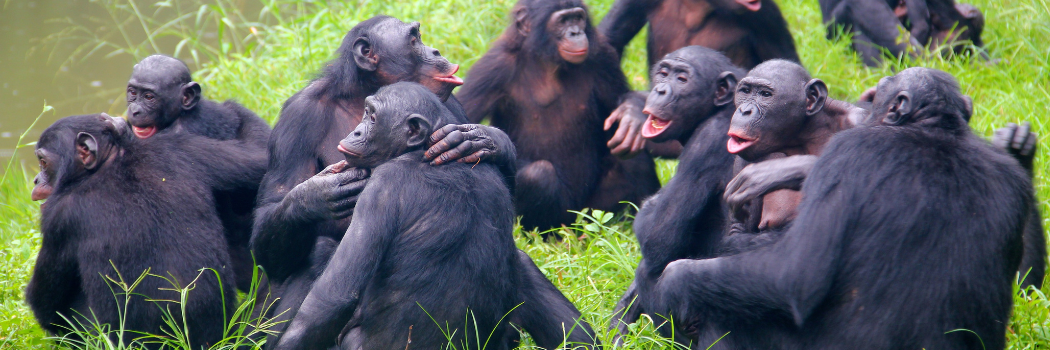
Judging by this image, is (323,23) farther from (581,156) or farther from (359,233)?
(359,233)

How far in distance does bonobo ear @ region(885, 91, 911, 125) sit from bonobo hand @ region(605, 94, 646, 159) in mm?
1948

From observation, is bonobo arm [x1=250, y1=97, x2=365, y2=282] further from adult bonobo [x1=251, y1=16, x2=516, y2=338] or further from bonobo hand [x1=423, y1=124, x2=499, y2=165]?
bonobo hand [x1=423, y1=124, x2=499, y2=165]

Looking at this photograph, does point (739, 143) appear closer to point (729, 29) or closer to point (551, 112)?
point (551, 112)

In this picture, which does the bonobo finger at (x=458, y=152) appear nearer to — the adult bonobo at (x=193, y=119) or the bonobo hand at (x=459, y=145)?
the bonobo hand at (x=459, y=145)

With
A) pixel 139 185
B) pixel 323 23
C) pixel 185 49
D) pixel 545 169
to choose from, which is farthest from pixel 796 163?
pixel 185 49

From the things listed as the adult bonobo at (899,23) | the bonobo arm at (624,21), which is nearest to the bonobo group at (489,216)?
the bonobo arm at (624,21)

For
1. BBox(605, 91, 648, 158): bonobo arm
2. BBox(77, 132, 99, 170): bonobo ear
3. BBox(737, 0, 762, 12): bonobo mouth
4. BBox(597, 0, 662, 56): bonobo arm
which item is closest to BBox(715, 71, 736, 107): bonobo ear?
BBox(605, 91, 648, 158): bonobo arm

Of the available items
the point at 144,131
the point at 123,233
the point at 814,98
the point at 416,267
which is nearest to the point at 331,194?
the point at 416,267

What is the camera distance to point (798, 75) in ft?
13.7

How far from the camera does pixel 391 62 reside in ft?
15.3

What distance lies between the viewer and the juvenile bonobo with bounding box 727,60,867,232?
4.07m

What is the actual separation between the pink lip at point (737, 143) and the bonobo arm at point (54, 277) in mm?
2863

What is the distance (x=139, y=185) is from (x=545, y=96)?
2655 mm

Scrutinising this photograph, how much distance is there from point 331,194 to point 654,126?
1.79 meters
